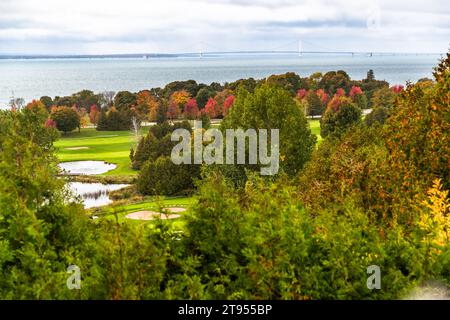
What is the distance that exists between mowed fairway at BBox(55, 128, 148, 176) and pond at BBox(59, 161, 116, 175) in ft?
3.27

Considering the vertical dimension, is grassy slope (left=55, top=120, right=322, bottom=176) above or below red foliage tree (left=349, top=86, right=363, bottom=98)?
below

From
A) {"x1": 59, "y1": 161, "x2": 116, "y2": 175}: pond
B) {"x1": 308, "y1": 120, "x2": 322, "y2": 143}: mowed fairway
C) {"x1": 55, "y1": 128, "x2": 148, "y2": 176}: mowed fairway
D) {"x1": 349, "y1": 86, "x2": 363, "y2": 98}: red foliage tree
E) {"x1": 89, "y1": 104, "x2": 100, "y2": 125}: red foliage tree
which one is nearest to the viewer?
{"x1": 59, "y1": 161, "x2": 116, "y2": 175}: pond

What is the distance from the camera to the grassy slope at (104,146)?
70.1m

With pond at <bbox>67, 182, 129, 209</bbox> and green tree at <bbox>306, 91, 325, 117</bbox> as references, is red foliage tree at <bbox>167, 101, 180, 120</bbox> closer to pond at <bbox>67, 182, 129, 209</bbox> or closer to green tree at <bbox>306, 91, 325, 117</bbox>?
green tree at <bbox>306, 91, 325, 117</bbox>

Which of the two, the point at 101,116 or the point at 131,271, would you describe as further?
the point at 101,116

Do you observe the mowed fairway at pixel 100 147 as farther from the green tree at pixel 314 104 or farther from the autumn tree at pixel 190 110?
the green tree at pixel 314 104

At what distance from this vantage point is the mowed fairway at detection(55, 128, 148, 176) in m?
70.5

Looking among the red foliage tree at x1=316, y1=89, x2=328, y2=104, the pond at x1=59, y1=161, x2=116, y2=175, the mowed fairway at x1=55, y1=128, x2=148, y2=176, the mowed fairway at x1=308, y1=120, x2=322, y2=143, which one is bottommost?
the pond at x1=59, y1=161, x2=116, y2=175

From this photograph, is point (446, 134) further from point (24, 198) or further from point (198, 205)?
point (24, 198)

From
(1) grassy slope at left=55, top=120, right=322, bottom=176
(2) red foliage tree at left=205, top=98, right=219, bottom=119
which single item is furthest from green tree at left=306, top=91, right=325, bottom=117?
(2) red foliage tree at left=205, top=98, right=219, bottom=119

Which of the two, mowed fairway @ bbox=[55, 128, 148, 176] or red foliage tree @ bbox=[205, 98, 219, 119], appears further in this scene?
red foliage tree @ bbox=[205, 98, 219, 119]

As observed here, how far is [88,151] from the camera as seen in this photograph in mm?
76938
